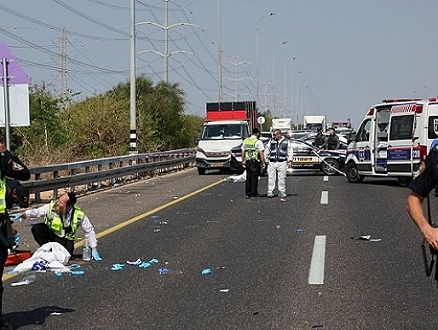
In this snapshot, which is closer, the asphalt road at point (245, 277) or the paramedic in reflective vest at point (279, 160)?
the asphalt road at point (245, 277)

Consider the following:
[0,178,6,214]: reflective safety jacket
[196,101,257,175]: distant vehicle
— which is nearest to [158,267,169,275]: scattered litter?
[0,178,6,214]: reflective safety jacket

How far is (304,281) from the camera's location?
921 centimetres

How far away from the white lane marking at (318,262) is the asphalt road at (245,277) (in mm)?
14

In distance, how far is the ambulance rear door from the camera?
22.3m

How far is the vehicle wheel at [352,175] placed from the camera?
1031 inches

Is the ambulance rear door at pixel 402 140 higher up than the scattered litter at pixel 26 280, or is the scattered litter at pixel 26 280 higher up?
the ambulance rear door at pixel 402 140

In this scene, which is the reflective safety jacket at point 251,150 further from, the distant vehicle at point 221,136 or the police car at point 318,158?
the distant vehicle at point 221,136

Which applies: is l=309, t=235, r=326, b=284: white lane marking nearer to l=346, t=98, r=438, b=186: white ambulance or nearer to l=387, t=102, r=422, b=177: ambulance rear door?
l=346, t=98, r=438, b=186: white ambulance

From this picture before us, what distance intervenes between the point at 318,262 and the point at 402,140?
12844mm

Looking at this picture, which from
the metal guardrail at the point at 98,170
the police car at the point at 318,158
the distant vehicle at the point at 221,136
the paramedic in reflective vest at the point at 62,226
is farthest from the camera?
the distant vehicle at the point at 221,136

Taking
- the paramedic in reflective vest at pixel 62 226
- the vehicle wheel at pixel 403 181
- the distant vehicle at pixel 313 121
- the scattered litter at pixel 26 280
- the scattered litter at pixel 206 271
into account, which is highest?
the distant vehicle at pixel 313 121

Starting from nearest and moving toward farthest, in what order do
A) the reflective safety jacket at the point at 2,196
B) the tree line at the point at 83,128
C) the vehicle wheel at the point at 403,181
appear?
the reflective safety jacket at the point at 2,196 → the vehicle wheel at the point at 403,181 → the tree line at the point at 83,128

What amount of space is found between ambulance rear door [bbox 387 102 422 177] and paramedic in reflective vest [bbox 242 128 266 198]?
422 centimetres

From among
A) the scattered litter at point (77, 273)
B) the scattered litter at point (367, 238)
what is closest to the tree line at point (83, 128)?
the scattered litter at point (367, 238)
